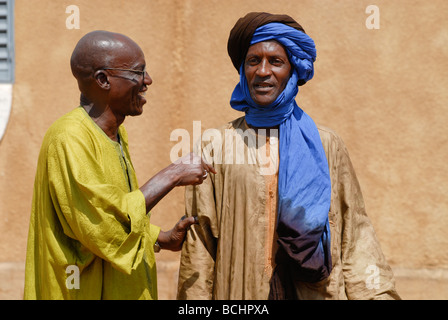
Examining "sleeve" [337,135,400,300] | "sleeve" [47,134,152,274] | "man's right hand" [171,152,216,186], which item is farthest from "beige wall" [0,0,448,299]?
"sleeve" [47,134,152,274]

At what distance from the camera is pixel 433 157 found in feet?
23.1

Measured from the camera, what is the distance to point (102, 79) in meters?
4.04

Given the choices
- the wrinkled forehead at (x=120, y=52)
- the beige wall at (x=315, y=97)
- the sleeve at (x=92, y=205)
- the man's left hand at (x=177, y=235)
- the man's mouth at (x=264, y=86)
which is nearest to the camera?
the sleeve at (x=92, y=205)

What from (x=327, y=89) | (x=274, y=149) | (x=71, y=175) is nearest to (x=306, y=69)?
(x=274, y=149)

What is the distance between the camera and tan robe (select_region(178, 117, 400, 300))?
14.3 ft

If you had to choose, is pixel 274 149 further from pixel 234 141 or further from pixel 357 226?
pixel 357 226

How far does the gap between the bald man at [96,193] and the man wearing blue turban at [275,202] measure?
30 cm

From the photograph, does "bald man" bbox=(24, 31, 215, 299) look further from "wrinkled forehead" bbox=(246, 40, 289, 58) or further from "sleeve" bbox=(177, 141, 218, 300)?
"wrinkled forehead" bbox=(246, 40, 289, 58)

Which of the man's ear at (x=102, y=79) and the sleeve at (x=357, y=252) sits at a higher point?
the man's ear at (x=102, y=79)

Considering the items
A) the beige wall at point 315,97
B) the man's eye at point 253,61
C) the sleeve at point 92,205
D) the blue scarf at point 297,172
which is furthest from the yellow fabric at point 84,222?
the beige wall at point 315,97

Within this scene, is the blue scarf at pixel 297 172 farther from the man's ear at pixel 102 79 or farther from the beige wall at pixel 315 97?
the beige wall at pixel 315 97

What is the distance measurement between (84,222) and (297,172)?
1.13m

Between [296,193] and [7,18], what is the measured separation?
3.80 m

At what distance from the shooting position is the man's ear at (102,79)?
401 centimetres
